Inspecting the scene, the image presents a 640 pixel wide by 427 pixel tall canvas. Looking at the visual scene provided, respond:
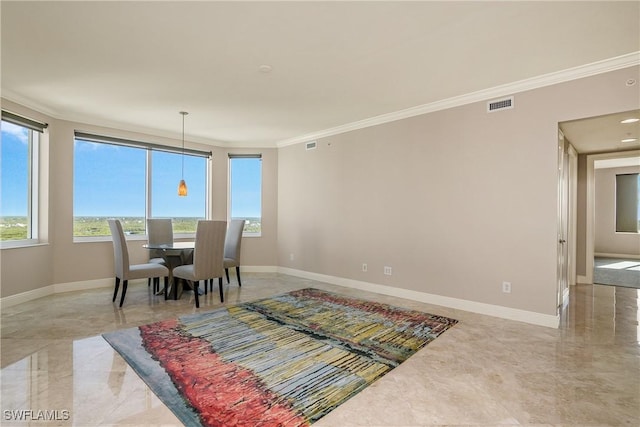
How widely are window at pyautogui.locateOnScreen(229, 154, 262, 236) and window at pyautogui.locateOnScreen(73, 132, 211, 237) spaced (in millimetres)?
554

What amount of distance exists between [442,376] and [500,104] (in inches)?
121

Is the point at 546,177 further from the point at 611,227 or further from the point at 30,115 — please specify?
the point at 611,227

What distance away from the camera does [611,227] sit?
865cm

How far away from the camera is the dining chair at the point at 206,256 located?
13.0 feet

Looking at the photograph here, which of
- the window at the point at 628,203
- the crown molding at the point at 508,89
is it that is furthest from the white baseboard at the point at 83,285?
the window at the point at 628,203

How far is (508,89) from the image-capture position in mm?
3527

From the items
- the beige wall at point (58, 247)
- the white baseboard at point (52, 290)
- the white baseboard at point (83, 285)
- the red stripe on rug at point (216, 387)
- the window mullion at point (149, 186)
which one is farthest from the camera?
the window mullion at point (149, 186)

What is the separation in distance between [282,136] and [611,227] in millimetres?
9446

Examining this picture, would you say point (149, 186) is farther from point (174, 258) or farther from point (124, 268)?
point (124, 268)

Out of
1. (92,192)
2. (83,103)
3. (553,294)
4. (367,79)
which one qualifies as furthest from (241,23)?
(92,192)

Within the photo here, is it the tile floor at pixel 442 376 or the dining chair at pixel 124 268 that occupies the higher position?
the dining chair at pixel 124 268

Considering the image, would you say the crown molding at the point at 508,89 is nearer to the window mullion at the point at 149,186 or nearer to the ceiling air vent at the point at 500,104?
the ceiling air vent at the point at 500,104

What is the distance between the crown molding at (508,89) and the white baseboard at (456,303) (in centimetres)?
247

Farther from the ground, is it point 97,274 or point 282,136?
point 282,136
